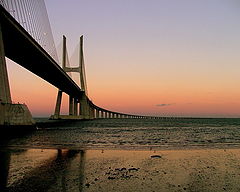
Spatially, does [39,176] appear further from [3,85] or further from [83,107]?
[83,107]

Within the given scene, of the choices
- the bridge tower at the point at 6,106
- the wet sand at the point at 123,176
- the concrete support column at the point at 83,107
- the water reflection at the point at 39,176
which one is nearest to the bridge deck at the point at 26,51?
the bridge tower at the point at 6,106

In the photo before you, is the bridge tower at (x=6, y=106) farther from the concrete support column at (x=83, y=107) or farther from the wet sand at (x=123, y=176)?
the concrete support column at (x=83, y=107)

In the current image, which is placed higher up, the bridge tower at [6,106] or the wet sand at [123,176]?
the bridge tower at [6,106]

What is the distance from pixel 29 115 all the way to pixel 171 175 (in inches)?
957

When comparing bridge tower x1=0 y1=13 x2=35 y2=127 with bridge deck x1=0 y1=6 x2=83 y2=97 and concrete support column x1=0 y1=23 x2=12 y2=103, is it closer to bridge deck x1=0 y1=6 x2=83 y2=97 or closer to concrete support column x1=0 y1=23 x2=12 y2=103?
concrete support column x1=0 y1=23 x2=12 y2=103

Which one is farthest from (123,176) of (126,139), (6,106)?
(6,106)

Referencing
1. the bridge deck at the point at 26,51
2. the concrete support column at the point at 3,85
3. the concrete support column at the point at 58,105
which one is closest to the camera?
the concrete support column at the point at 3,85

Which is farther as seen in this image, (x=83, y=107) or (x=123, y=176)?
(x=83, y=107)

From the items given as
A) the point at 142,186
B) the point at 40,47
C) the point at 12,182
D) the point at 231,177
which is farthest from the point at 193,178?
the point at 40,47

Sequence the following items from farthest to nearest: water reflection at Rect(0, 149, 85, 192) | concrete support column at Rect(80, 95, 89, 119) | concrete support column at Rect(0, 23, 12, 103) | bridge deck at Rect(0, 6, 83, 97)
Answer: concrete support column at Rect(80, 95, 89, 119) < bridge deck at Rect(0, 6, 83, 97) < concrete support column at Rect(0, 23, 12, 103) < water reflection at Rect(0, 149, 85, 192)


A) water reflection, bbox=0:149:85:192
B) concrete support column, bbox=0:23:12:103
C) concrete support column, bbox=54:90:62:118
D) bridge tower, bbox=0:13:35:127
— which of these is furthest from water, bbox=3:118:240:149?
concrete support column, bbox=54:90:62:118

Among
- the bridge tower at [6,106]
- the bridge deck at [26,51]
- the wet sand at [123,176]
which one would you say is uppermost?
the bridge deck at [26,51]

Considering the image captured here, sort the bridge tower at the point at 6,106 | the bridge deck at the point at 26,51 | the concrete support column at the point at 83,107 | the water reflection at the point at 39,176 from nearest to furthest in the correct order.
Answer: the water reflection at the point at 39,176 < the bridge tower at the point at 6,106 < the bridge deck at the point at 26,51 < the concrete support column at the point at 83,107

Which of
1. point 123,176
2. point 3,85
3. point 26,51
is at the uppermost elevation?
point 26,51
